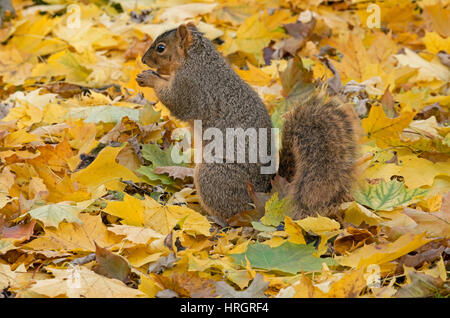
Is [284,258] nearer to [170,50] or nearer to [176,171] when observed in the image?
[176,171]

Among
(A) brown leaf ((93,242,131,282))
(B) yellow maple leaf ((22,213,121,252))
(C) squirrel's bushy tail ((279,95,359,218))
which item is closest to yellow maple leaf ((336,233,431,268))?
(C) squirrel's bushy tail ((279,95,359,218))

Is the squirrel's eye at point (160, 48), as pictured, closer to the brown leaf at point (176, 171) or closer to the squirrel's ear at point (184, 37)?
the squirrel's ear at point (184, 37)

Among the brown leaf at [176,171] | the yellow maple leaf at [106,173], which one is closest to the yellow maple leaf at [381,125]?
the brown leaf at [176,171]

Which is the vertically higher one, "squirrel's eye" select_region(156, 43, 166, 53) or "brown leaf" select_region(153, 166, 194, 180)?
"squirrel's eye" select_region(156, 43, 166, 53)

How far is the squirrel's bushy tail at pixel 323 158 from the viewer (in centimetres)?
227

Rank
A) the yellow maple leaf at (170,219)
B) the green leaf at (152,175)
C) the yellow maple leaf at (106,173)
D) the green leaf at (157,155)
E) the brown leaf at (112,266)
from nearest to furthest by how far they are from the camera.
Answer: the brown leaf at (112,266)
the yellow maple leaf at (170,219)
the yellow maple leaf at (106,173)
the green leaf at (152,175)
the green leaf at (157,155)

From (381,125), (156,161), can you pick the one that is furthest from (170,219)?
(381,125)

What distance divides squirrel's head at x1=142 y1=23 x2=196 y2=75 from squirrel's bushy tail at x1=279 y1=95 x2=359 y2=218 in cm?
76

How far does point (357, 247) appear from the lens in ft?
7.00

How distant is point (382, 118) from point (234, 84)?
2.41 ft

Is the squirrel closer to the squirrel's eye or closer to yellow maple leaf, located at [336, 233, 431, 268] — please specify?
the squirrel's eye

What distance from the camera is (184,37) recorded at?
2.79 m

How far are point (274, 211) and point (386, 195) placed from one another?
47cm

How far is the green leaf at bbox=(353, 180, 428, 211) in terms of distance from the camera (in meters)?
2.33
